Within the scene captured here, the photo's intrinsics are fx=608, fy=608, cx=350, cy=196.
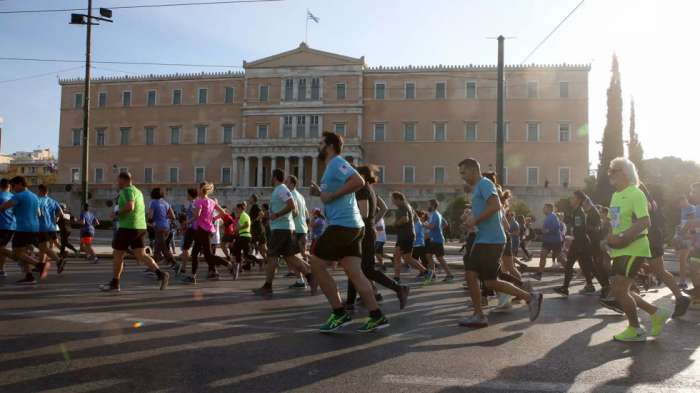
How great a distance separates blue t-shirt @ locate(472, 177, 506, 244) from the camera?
6270 mm

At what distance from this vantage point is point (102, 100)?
2456 inches

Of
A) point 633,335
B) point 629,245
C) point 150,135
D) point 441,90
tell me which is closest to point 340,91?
point 441,90

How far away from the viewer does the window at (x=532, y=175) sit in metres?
53.8

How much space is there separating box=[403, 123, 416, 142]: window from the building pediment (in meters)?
7.00

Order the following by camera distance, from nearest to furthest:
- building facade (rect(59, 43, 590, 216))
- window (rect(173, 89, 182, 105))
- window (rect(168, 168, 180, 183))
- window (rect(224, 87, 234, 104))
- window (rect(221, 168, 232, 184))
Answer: building facade (rect(59, 43, 590, 216)), window (rect(221, 168, 232, 184)), window (rect(224, 87, 234, 104)), window (rect(168, 168, 180, 183)), window (rect(173, 89, 182, 105))

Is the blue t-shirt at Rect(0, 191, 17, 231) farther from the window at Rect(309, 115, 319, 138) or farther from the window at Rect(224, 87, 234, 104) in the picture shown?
the window at Rect(224, 87, 234, 104)

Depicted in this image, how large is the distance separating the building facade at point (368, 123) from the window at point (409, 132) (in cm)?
9

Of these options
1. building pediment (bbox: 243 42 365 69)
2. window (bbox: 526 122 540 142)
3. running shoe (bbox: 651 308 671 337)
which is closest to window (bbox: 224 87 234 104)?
building pediment (bbox: 243 42 365 69)

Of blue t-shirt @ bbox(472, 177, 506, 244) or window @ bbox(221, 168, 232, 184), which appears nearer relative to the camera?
blue t-shirt @ bbox(472, 177, 506, 244)

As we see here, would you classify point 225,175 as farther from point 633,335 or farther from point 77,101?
point 633,335

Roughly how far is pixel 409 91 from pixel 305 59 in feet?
32.9

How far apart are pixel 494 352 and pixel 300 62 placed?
53.2m

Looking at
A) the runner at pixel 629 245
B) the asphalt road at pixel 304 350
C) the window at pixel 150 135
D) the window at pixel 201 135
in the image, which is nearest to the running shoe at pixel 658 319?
the runner at pixel 629 245

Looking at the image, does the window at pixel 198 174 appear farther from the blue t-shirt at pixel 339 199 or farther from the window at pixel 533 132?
the blue t-shirt at pixel 339 199
